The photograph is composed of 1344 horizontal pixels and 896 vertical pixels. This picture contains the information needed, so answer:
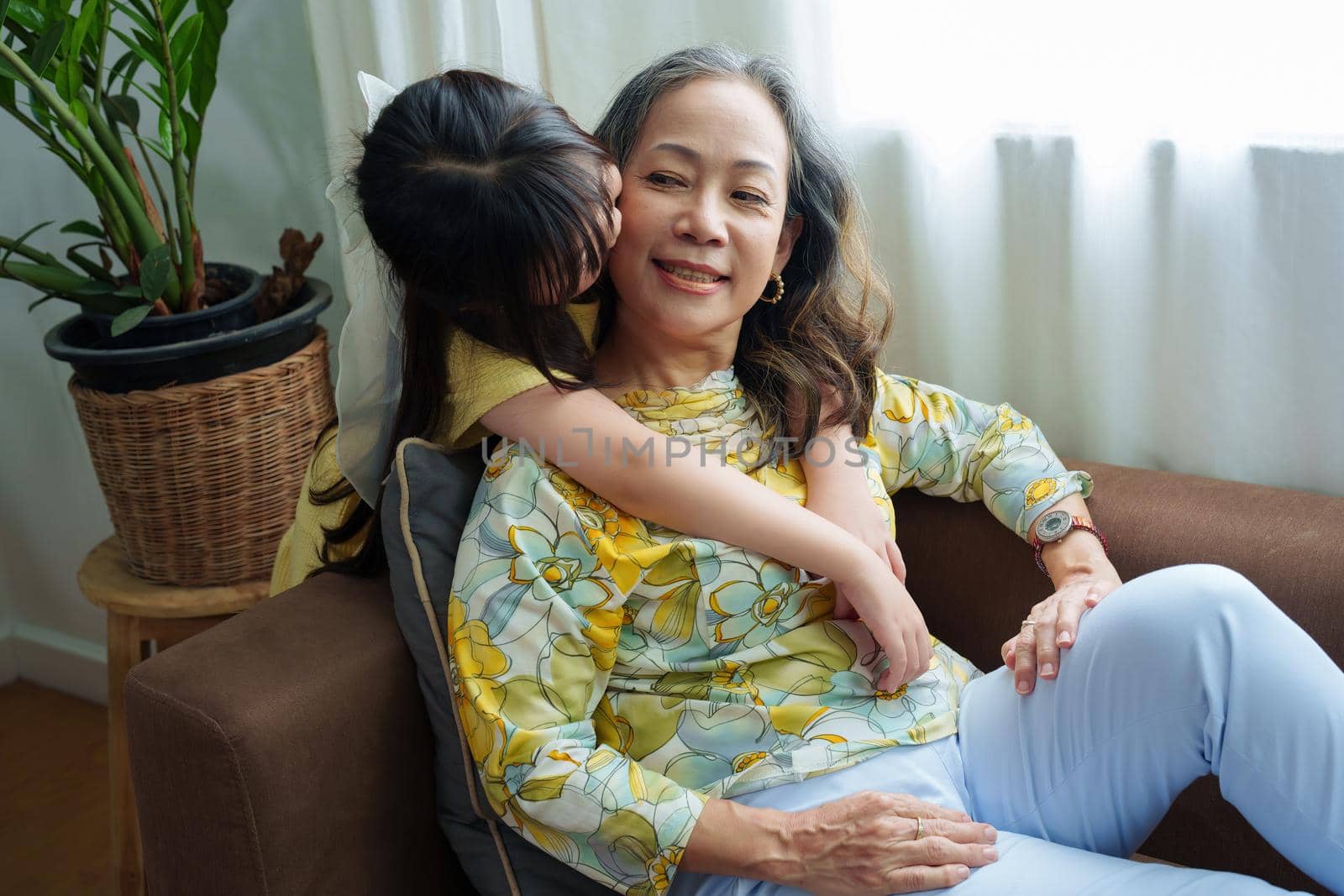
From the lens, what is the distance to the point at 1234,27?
133 cm

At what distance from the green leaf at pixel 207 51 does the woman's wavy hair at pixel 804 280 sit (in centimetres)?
75

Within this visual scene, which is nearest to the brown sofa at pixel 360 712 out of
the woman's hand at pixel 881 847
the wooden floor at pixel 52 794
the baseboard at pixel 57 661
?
the woman's hand at pixel 881 847

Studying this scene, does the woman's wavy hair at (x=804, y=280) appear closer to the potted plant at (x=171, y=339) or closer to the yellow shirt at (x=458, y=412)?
the yellow shirt at (x=458, y=412)

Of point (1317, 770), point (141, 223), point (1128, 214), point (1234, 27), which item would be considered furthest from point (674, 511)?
point (141, 223)

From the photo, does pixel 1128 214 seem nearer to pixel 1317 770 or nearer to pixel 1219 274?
pixel 1219 274

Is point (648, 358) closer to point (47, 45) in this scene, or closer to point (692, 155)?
point (692, 155)

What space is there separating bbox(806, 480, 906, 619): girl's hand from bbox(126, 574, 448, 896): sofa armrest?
47 centimetres

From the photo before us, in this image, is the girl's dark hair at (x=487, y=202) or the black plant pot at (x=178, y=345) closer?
the girl's dark hair at (x=487, y=202)

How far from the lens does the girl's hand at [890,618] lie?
119 cm

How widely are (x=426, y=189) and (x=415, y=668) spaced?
48 cm

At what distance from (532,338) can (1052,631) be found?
2.04ft

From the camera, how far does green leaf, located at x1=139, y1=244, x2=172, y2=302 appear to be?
1.59m

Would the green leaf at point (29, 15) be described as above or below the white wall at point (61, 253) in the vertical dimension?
above

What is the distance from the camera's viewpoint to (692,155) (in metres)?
1.22
